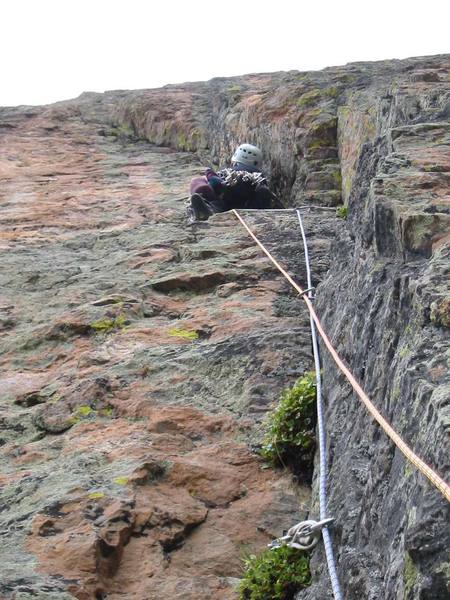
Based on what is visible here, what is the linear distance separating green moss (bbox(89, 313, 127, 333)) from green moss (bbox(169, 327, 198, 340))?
0.61 m

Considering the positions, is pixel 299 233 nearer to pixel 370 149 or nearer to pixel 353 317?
pixel 370 149

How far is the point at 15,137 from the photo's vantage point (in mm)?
19516

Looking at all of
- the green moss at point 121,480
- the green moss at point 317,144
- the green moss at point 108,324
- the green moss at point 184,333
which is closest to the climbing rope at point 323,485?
the green moss at point 121,480

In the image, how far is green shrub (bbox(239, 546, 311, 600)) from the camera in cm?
497

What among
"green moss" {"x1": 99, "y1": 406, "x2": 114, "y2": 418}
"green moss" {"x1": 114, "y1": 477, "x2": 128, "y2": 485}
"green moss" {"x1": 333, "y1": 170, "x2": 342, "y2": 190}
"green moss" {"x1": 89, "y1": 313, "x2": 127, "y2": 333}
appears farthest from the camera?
"green moss" {"x1": 333, "y1": 170, "x2": 342, "y2": 190}

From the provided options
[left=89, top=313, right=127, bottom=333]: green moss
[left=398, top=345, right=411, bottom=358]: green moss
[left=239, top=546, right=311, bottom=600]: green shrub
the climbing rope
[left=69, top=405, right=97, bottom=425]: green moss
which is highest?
[left=398, top=345, right=411, bottom=358]: green moss

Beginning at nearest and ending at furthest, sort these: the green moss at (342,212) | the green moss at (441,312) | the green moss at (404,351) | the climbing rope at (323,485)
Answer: the climbing rope at (323,485), the green moss at (441,312), the green moss at (404,351), the green moss at (342,212)

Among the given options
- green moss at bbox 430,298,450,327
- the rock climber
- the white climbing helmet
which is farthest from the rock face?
the white climbing helmet

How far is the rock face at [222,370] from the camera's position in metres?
4.42

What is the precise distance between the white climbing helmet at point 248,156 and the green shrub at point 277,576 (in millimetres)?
9414

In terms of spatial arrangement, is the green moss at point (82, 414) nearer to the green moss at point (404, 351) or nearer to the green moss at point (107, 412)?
the green moss at point (107, 412)

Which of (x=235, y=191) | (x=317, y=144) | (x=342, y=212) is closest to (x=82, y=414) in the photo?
(x=342, y=212)

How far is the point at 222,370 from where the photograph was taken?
756 centimetres

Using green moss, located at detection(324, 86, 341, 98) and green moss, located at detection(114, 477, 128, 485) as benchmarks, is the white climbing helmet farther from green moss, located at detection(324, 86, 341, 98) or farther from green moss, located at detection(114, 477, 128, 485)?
green moss, located at detection(114, 477, 128, 485)
